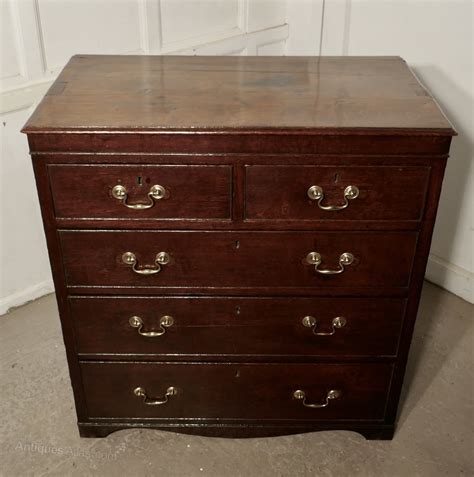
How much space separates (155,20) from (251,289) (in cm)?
117

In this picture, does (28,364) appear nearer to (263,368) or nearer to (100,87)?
(263,368)

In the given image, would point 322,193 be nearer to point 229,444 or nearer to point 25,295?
point 229,444

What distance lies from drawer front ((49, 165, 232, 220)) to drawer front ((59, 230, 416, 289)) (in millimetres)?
56

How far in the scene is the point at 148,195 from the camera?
4.96 feet

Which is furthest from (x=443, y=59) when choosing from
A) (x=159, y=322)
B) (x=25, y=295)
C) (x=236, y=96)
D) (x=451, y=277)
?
(x=25, y=295)

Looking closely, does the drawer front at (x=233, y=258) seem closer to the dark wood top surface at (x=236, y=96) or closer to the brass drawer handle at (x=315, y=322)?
the brass drawer handle at (x=315, y=322)

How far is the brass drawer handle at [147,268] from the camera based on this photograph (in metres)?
1.59

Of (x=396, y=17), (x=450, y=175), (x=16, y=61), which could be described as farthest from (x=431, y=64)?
(x=16, y=61)

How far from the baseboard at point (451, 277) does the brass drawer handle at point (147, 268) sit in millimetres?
1320

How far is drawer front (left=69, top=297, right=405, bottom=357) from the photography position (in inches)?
66.0

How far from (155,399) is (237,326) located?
336mm

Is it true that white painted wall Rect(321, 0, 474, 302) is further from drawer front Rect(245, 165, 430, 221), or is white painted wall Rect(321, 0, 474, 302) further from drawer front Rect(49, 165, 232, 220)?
drawer front Rect(49, 165, 232, 220)

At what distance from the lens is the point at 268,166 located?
1.49 metres

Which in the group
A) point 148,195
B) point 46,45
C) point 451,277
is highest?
point 46,45
